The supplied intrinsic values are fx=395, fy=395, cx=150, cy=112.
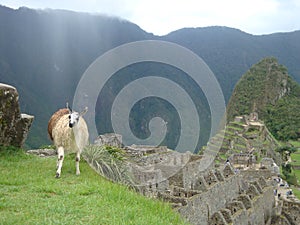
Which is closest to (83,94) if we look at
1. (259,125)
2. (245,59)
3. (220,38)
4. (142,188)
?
(142,188)

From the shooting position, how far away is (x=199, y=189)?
10.8 m

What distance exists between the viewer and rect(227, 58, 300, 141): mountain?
225ft

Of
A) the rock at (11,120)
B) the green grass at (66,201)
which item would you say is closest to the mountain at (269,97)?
the rock at (11,120)

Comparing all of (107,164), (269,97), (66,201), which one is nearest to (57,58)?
(107,164)

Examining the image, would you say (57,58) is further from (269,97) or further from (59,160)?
(269,97)

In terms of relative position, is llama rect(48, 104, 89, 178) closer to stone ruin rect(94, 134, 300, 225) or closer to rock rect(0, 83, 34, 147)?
rock rect(0, 83, 34, 147)

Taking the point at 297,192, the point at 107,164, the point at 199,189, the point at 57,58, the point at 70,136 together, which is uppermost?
the point at 57,58

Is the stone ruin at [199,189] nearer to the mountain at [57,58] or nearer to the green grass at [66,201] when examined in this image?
the green grass at [66,201]

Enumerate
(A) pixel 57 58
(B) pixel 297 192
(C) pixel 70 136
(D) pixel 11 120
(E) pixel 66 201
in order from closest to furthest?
1. (E) pixel 66 201
2. (C) pixel 70 136
3. (D) pixel 11 120
4. (B) pixel 297 192
5. (A) pixel 57 58

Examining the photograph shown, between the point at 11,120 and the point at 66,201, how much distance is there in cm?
363

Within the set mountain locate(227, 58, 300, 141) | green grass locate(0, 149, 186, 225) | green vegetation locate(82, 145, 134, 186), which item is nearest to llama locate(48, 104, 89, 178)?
green grass locate(0, 149, 186, 225)

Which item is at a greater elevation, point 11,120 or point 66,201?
point 11,120

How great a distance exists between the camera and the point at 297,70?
4599 inches

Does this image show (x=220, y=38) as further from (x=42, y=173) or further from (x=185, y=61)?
(x=42, y=173)
